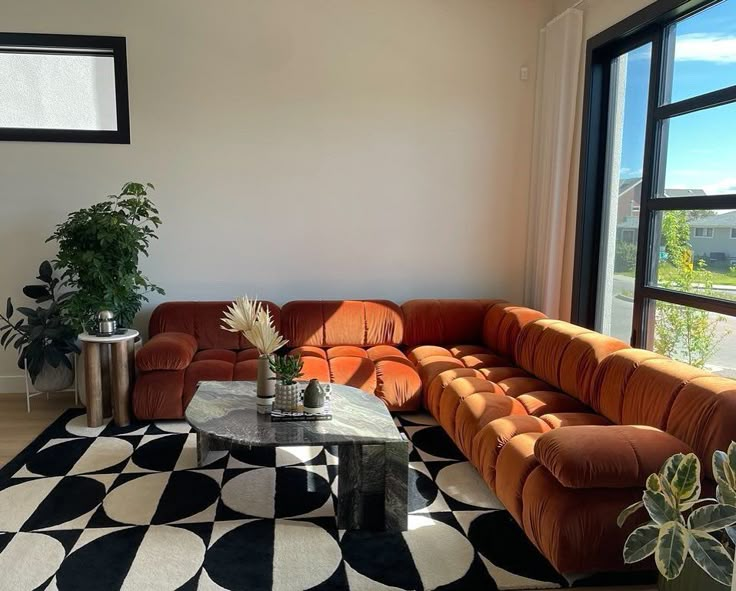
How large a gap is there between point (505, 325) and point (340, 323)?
1.18 meters

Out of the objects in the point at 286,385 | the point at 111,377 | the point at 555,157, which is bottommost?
the point at 111,377

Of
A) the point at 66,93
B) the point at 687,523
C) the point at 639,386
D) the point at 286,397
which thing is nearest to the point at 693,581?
the point at 687,523

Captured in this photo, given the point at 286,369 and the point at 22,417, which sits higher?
the point at 286,369

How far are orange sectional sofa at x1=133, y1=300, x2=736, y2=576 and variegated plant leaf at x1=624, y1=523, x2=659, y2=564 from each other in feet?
1.39

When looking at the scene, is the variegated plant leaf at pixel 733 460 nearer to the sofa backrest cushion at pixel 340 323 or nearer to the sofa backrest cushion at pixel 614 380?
the sofa backrest cushion at pixel 614 380

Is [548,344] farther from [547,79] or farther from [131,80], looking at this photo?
[131,80]

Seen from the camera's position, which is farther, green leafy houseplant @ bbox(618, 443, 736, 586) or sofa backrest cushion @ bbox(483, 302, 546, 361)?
sofa backrest cushion @ bbox(483, 302, 546, 361)

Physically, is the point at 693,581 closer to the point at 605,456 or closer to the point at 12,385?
the point at 605,456

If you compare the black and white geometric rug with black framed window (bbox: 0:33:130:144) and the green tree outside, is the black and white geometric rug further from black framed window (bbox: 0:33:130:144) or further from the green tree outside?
black framed window (bbox: 0:33:130:144)

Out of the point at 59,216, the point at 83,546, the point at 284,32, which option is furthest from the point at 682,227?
the point at 59,216

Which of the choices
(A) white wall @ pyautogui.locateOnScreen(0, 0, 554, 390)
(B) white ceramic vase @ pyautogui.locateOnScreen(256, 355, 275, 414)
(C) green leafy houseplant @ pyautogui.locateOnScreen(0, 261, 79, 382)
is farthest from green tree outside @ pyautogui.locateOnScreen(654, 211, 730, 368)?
(C) green leafy houseplant @ pyautogui.locateOnScreen(0, 261, 79, 382)

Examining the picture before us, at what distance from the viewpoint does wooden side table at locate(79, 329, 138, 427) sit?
360cm

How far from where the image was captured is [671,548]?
4.90 feet

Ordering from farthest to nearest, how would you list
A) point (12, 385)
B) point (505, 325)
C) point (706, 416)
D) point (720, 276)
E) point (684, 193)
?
1. point (12, 385)
2. point (505, 325)
3. point (684, 193)
4. point (720, 276)
5. point (706, 416)
